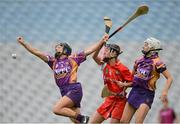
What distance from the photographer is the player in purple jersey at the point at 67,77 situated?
480 centimetres

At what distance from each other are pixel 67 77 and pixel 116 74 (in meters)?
0.41

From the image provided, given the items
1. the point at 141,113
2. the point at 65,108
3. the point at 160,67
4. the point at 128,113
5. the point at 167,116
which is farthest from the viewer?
the point at 65,108

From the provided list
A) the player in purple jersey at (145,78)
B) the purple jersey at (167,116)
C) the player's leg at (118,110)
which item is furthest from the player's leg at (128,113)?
the purple jersey at (167,116)

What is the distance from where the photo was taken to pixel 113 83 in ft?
15.8

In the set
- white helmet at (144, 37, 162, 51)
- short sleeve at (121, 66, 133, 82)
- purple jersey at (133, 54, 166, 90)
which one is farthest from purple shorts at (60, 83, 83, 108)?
white helmet at (144, 37, 162, 51)

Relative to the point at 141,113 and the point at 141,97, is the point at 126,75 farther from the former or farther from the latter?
the point at 141,113

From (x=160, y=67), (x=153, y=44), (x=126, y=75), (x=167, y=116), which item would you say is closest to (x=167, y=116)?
(x=167, y=116)

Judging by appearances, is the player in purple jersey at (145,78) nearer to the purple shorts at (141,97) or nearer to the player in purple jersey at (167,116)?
the purple shorts at (141,97)

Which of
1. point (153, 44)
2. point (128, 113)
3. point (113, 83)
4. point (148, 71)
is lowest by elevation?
point (128, 113)

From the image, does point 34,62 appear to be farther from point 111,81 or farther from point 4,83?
point 111,81

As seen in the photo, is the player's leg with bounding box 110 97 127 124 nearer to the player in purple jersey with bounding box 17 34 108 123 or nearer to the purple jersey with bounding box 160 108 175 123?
the player in purple jersey with bounding box 17 34 108 123

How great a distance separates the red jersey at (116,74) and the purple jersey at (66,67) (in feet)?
0.83

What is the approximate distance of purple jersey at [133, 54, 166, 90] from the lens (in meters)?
4.52

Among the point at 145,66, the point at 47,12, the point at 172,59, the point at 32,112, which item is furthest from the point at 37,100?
the point at 145,66
